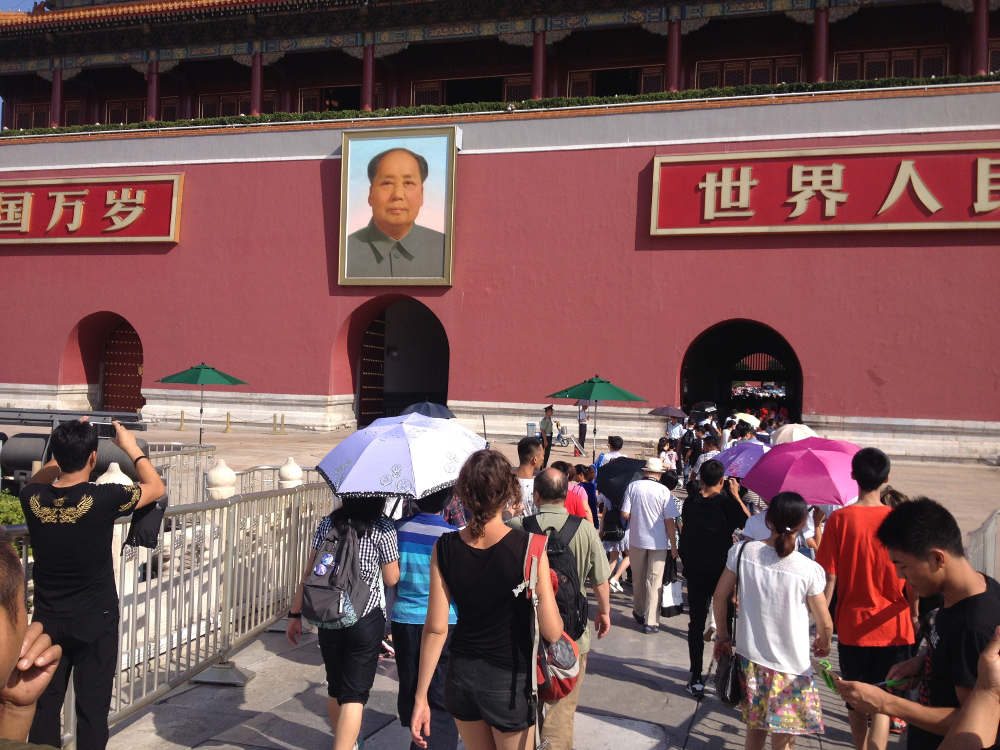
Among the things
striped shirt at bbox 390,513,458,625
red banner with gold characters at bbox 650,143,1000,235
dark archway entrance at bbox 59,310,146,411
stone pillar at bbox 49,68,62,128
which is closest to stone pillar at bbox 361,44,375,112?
red banner with gold characters at bbox 650,143,1000,235

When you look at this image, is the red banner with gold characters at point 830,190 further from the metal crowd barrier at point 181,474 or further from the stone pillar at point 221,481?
the stone pillar at point 221,481

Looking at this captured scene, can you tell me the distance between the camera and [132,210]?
795 inches

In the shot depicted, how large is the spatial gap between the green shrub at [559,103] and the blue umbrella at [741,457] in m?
12.2

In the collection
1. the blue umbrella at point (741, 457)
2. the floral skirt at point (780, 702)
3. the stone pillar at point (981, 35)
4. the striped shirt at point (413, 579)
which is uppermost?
the stone pillar at point (981, 35)

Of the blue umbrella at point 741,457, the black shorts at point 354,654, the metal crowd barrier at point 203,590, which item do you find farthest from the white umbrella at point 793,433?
the black shorts at point 354,654

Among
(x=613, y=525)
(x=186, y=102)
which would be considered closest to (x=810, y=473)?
(x=613, y=525)

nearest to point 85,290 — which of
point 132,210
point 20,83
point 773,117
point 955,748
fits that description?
point 132,210

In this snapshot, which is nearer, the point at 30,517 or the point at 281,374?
the point at 30,517

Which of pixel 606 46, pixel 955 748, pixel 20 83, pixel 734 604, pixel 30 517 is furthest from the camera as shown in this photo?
pixel 20 83

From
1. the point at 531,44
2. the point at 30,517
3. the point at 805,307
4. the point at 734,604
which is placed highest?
the point at 531,44

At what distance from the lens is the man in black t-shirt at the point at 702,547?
5.03 meters

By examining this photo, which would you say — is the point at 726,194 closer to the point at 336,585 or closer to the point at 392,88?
the point at 392,88

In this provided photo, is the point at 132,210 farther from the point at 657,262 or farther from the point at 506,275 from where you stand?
the point at 657,262

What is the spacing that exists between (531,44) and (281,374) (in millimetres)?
10243
